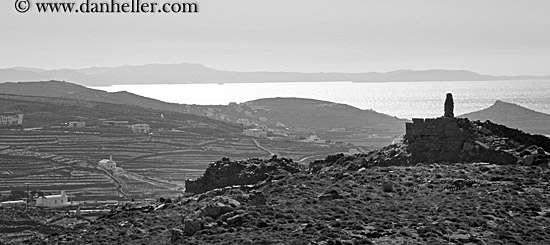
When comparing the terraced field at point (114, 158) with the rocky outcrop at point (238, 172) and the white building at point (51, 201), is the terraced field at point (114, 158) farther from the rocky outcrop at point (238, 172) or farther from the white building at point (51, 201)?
the rocky outcrop at point (238, 172)

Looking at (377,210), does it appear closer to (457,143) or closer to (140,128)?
(457,143)

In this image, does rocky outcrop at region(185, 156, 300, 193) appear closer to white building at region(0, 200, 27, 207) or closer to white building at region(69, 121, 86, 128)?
white building at region(0, 200, 27, 207)

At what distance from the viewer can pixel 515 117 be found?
A: 112875mm

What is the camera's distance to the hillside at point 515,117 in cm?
10125

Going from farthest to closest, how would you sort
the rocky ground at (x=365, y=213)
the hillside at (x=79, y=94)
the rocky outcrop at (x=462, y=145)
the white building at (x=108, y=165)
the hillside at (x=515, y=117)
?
the hillside at (x=79, y=94)
the hillside at (x=515, y=117)
the white building at (x=108, y=165)
the rocky outcrop at (x=462, y=145)
the rocky ground at (x=365, y=213)

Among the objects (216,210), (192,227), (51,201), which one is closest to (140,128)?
(51,201)

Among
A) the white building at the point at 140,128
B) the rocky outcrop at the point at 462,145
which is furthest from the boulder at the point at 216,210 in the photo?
the white building at the point at 140,128

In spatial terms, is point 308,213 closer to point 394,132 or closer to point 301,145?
point 301,145

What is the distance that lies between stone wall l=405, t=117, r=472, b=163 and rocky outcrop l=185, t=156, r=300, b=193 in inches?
229

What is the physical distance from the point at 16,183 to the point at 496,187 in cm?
5686

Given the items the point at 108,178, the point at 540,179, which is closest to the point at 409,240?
the point at 540,179

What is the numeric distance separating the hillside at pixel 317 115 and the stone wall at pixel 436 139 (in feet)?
384

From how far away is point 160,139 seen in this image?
98.2 meters

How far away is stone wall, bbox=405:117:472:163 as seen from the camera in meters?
25.4
